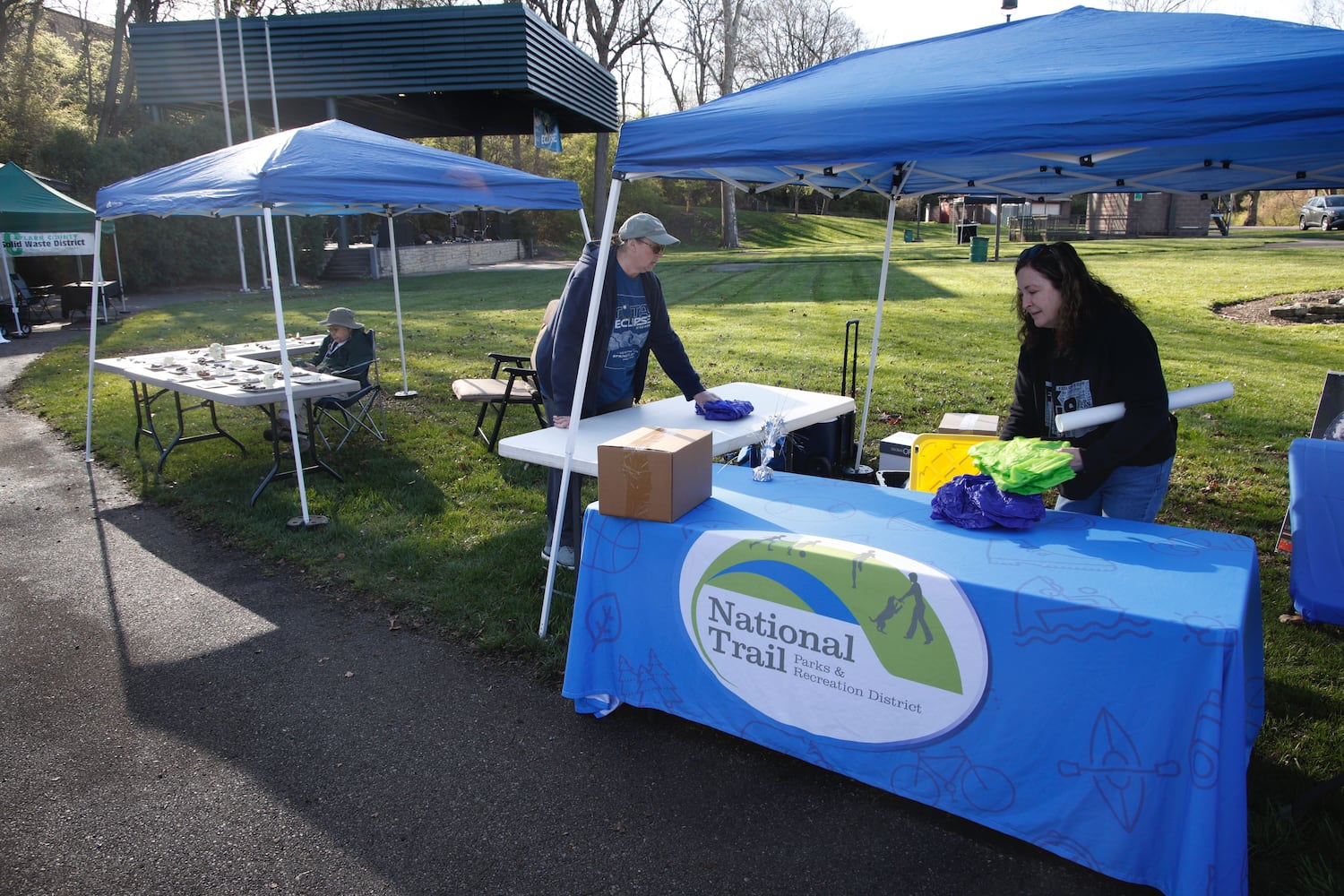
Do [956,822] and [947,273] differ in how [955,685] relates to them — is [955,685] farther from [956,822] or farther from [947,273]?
[947,273]

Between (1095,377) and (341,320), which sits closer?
(1095,377)

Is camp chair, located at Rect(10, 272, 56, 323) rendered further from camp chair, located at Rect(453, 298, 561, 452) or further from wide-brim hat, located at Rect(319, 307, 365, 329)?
camp chair, located at Rect(453, 298, 561, 452)

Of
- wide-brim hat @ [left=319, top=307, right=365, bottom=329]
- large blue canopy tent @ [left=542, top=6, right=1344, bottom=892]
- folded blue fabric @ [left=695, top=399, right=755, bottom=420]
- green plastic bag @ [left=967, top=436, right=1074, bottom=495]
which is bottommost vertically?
folded blue fabric @ [left=695, top=399, right=755, bottom=420]

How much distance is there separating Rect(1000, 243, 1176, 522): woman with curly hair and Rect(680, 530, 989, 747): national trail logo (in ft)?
2.83

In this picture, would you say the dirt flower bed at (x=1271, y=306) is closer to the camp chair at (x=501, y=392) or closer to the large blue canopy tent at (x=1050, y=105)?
the large blue canopy tent at (x=1050, y=105)

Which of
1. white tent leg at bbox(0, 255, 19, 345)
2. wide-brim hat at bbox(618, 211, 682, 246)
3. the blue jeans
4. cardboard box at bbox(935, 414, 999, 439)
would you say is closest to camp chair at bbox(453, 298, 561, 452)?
wide-brim hat at bbox(618, 211, 682, 246)

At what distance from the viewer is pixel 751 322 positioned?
13.0 meters

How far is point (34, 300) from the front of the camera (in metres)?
15.4

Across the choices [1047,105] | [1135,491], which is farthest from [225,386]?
[1135,491]

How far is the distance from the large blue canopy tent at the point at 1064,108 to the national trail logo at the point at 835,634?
58 centimetres

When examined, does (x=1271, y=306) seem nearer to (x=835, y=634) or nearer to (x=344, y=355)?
(x=344, y=355)

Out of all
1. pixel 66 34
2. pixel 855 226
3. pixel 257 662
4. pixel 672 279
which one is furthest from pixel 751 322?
pixel 66 34

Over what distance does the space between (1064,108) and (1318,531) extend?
2.01m

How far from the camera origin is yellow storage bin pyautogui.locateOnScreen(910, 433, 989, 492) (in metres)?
4.05
